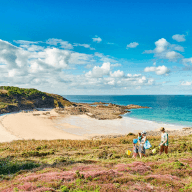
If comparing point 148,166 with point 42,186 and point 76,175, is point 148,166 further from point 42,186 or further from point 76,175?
point 42,186

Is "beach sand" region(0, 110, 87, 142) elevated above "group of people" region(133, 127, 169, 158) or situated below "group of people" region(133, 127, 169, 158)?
below

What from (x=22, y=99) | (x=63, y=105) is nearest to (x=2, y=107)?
(x=22, y=99)

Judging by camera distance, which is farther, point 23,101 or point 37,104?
point 37,104

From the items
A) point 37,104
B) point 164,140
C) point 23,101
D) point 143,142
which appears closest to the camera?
point 143,142

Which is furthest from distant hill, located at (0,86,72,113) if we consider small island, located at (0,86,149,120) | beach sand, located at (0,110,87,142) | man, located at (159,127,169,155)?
man, located at (159,127,169,155)

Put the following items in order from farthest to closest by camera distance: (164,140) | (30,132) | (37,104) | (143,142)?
(37,104) < (30,132) < (164,140) < (143,142)

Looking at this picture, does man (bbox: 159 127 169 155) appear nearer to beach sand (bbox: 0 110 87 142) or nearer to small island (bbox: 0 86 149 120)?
beach sand (bbox: 0 110 87 142)

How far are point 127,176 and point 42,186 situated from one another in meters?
4.96

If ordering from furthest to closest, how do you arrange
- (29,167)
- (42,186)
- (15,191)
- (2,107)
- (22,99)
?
1. (22,99)
2. (2,107)
3. (29,167)
4. (42,186)
5. (15,191)

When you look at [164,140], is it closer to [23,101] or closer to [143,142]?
[143,142]

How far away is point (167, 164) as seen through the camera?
11.0 meters

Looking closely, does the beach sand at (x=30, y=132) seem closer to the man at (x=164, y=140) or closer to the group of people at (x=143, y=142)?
the group of people at (x=143, y=142)

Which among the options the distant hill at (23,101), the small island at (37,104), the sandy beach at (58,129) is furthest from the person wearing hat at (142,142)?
the distant hill at (23,101)

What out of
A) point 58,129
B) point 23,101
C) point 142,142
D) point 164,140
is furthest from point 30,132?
point 23,101
